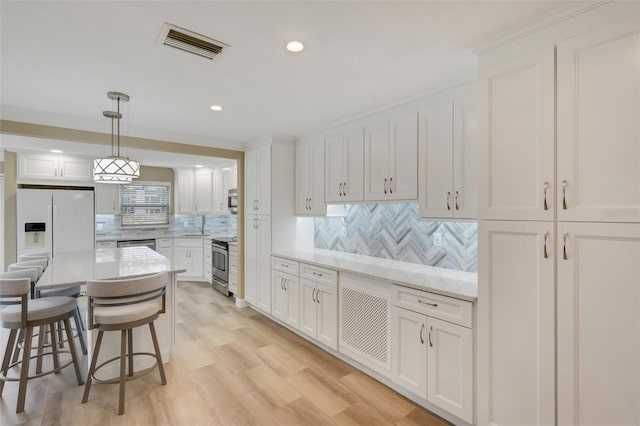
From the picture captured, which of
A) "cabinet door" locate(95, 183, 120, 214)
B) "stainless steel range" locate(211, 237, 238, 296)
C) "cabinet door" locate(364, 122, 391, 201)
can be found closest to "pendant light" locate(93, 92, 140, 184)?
"cabinet door" locate(364, 122, 391, 201)

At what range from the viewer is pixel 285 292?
3.64 metres

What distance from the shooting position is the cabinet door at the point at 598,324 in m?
1.34

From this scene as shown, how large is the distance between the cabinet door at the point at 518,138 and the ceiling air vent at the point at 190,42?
1601mm

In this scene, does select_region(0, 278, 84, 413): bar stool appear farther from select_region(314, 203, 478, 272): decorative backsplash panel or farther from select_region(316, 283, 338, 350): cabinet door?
select_region(314, 203, 478, 272): decorative backsplash panel

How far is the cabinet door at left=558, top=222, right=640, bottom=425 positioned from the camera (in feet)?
4.41

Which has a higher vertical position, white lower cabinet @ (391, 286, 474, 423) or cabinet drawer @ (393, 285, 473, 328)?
cabinet drawer @ (393, 285, 473, 328)

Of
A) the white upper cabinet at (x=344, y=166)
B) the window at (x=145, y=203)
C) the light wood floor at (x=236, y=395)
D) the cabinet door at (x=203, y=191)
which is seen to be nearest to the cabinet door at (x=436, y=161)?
the white upper cabinet at (x=344, y=166)

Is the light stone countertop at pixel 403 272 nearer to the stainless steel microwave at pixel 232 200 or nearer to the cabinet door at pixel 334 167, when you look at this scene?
the cabinet door at pixel 334 167

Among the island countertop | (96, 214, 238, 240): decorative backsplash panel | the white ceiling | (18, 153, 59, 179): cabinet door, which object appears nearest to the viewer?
the white ceiling

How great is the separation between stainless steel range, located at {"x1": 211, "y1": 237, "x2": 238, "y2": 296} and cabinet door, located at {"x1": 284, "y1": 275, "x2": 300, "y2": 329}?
1874 mm

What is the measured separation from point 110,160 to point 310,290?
2.21 meters

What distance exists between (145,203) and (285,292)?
4.32 metres

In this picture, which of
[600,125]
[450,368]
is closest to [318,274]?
[450,368]

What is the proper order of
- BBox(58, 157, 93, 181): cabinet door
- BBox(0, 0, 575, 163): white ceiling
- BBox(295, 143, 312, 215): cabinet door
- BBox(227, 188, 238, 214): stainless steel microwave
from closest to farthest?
BBox(0, 0, 575, 163): white ceiling < BBox(295, 143, 312, 215): cabinet door < BBox(58, 157, 93, 181): cabinet door < BBox(227, 188, 238, 214): stainless steel microwave
